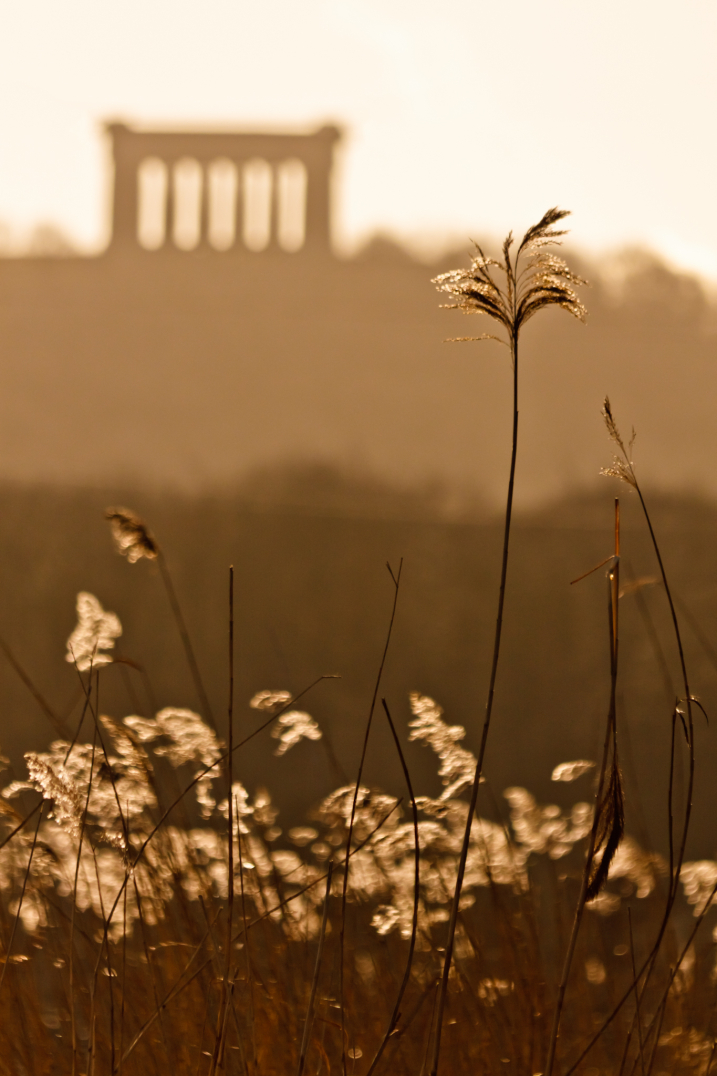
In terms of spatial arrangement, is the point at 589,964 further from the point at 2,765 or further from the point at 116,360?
the point at 116,360

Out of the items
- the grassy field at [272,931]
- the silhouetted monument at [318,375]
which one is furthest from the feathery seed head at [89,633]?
the silhouetted monument at [318,375]

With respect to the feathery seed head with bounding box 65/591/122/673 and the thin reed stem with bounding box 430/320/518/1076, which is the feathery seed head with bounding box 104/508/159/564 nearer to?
the feathery seed head with bounding box 65/591/122/673

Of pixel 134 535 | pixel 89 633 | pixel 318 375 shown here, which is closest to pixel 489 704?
pixel 134 535

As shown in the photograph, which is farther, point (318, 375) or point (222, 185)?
point (222, 185)

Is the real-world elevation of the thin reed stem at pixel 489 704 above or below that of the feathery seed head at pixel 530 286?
below

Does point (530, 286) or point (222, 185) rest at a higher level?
point (222, 185)

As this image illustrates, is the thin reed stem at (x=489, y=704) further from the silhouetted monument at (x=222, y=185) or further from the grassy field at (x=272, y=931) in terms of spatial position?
the silhouetted monument at (x=222, y=185)

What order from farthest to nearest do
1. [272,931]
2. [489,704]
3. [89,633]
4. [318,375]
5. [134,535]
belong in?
[318,375], [272,931], [89,633], [134,535], [489,704]

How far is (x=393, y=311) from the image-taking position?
15.0 meters

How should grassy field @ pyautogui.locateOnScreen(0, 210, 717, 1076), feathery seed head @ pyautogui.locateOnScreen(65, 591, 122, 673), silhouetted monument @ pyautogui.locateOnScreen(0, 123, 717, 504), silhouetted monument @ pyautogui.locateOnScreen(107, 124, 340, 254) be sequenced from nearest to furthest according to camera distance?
grassy field @ pyautogui.locateOnScreen(0, 210, 717, 1076), feathery seed head @ pyautogui.locateOnScreen(65, 591, 122, 673), silhouetted monument @ pyautogui.locateOnScreen(0, 123, 717, 504), silhouetted monument @ pyautogui.locateOnScreen(107, 124, 340, 254)

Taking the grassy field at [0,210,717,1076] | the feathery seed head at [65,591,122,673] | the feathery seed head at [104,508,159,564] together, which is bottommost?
the grassy field at [0,210,717,1076]

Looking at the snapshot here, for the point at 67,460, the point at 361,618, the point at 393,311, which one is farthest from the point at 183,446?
the point at 361,618

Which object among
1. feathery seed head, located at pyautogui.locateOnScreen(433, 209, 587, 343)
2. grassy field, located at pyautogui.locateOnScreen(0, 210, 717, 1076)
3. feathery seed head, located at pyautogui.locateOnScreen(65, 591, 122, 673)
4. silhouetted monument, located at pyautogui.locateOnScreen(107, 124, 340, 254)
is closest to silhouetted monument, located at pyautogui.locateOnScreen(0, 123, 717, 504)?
silhouetted monument, located at pyautogui.locateOnScreen(107, 124, 340, 254)

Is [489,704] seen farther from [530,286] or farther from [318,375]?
[318,375]
